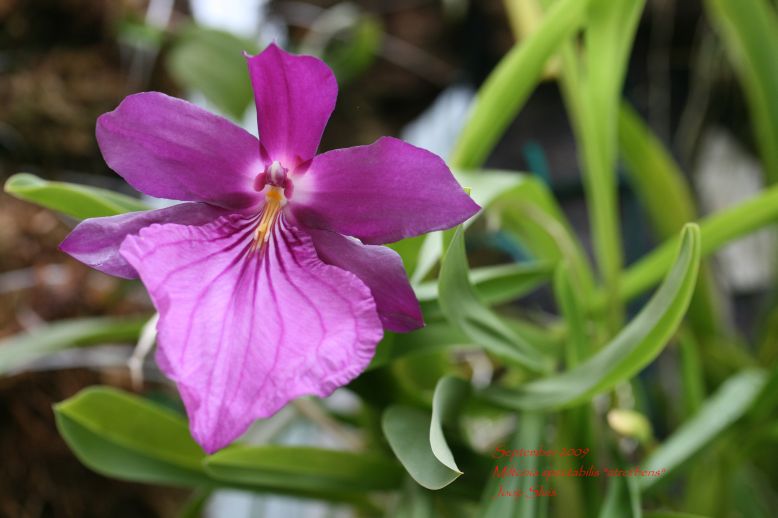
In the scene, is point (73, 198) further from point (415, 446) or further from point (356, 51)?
point (356, 51)

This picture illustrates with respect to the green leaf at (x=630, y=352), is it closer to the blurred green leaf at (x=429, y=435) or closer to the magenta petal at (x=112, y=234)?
the blurred green leaf at (x=429, y=435)

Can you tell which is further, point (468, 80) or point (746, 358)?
point (468, 80)

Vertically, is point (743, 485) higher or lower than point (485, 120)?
lower

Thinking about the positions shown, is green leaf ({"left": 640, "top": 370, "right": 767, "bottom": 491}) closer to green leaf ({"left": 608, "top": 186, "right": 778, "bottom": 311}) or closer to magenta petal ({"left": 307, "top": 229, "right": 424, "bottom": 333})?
green leaf ({"left": 608, "top": 186, "right": 778, "bottom": 311})

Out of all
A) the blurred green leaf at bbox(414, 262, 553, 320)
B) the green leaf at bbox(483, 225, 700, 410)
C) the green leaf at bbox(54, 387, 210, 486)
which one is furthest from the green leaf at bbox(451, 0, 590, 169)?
the green leaf at bbox(54, 387, 210, 486)

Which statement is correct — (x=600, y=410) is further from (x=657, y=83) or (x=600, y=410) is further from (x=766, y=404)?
(x=657, y=83)

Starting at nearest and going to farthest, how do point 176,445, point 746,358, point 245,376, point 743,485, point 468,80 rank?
1. point 245,376
2. point 176,445
3. point 743,485
4. point 746,358
5. point 468,80

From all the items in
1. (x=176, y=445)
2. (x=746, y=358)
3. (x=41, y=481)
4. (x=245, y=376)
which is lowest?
(x=41, y=481)

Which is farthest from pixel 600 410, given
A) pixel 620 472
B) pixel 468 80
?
pixel 468 80
